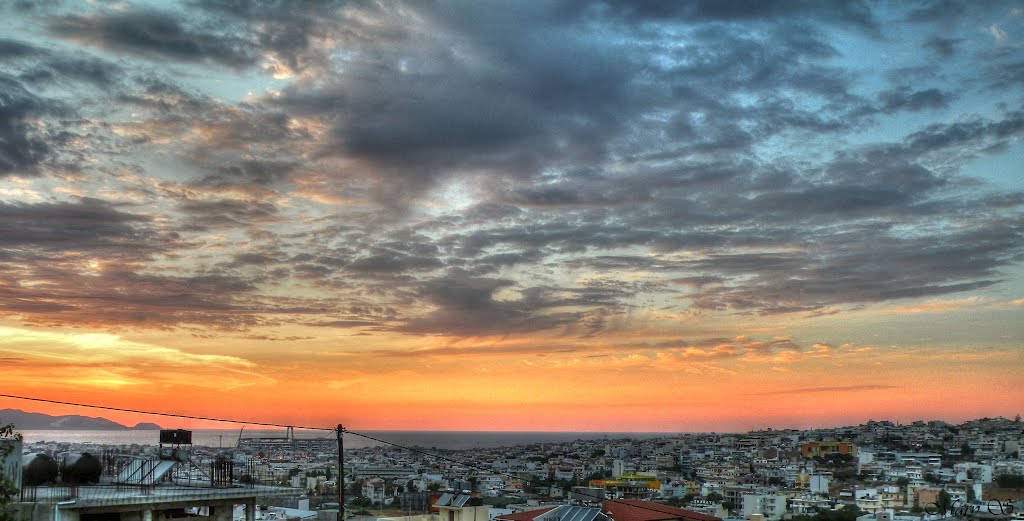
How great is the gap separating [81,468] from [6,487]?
3459 millimetres

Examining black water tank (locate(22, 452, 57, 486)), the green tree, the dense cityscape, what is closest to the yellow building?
the dense cityscape

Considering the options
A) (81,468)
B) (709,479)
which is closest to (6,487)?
(81,468)

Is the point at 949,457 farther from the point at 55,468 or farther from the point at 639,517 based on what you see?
the point at 55,468

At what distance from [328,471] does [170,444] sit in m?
108

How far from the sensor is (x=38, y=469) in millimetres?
17312

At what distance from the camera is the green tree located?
14508 mm

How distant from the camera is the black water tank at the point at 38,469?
17016mm

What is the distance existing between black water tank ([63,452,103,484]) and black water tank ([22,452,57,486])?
11.3 inches

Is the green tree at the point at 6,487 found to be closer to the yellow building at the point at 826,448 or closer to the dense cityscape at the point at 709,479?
the dense cityscape at the point at 709,479

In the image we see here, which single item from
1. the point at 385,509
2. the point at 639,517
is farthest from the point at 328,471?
the point at 639,517

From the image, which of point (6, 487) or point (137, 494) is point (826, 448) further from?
point (6, 487)

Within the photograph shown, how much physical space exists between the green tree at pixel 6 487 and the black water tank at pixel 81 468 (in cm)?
252

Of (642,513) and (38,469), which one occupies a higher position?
(38,469)

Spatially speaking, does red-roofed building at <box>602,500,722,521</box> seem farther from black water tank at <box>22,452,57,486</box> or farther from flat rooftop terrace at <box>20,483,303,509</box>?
black water tank at <box>22,452,57,486</box>
